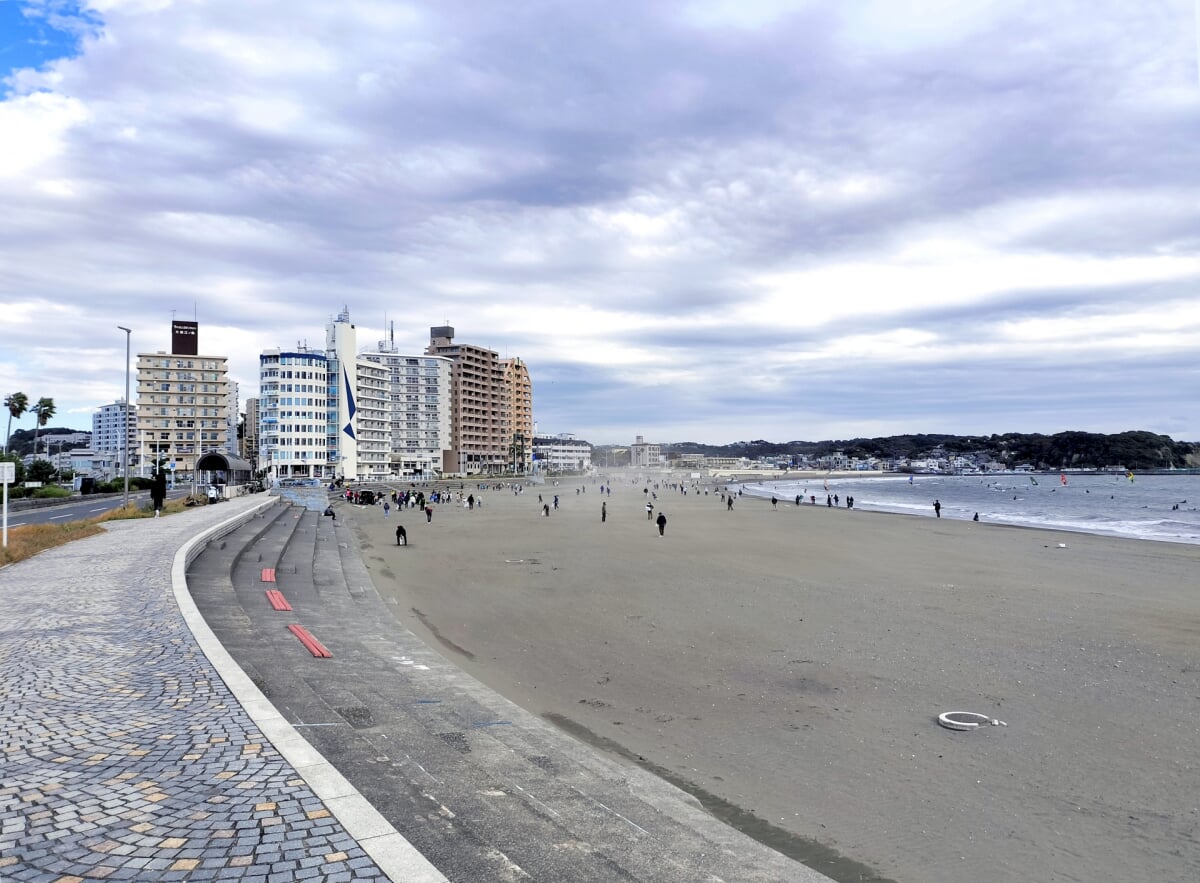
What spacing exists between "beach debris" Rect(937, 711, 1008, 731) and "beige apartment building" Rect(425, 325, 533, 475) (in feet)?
465

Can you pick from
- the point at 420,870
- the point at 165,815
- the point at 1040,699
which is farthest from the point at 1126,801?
the point at 165,815

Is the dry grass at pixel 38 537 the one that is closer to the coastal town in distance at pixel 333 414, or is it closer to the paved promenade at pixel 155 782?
the paved promenade at pixel 155 782

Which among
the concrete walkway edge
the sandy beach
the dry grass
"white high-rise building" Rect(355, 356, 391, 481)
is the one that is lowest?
the sandy beach

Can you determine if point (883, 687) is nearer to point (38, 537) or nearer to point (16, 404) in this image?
point (38, 537)

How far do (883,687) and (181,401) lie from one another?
112622 mm

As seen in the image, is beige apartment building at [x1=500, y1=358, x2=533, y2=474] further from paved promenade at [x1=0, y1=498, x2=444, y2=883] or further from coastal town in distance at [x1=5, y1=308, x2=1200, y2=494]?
paved promenade at [x1=0, y1=498, x2=444, y2=883]

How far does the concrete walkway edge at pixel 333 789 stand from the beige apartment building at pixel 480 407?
142 meters

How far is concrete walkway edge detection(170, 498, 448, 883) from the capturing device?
4.31 metres

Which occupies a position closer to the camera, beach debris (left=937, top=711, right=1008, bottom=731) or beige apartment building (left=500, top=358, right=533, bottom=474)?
beach debris (left=937, top=711, right=1008, bottom=731)

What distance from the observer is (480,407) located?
156m

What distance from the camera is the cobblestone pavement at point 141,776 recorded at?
4344 millimetres

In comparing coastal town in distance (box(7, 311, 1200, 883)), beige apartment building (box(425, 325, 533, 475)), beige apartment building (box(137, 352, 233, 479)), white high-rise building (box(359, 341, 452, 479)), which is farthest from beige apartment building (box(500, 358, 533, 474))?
coastal town in distance (box(7, 311, 1200, 883))

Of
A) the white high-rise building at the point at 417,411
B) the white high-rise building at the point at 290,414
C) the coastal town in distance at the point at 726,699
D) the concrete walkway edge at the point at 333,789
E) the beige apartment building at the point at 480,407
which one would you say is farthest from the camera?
the beige apartment building at the point at 480,407

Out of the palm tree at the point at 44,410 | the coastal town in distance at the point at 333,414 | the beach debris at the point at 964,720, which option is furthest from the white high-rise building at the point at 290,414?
the beach debris at the point at 964,720
